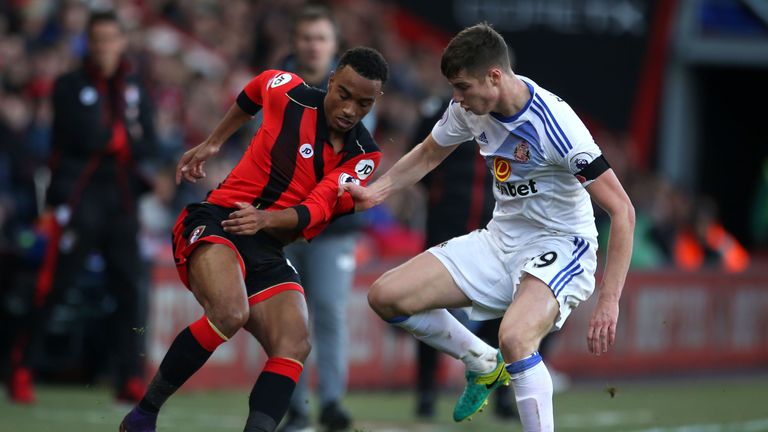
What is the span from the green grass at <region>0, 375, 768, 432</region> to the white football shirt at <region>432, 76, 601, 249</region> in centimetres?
245

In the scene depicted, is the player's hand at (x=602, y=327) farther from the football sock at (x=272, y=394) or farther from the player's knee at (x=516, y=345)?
the football sock at (x=272, y=394)

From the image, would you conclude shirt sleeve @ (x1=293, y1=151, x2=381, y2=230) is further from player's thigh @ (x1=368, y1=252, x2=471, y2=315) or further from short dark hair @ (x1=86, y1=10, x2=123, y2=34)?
short dark hair @ (x1=86, y1=10, x2=123, y2=34)

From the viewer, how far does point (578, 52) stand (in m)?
21.0

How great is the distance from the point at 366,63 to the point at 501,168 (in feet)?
2.97

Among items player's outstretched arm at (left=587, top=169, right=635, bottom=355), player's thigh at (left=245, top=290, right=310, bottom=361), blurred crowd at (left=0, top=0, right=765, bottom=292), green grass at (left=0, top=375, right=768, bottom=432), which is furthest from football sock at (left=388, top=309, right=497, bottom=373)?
blurred crowd at (left=0, top=0, right=765, bottom=292)

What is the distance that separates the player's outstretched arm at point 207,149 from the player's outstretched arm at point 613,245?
195 centimetres

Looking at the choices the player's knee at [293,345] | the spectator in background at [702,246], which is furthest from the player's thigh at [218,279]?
the spectator in background at [702,246]

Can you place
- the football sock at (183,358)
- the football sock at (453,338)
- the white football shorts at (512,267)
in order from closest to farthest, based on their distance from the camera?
the football sock at (183,358) → the white football shorts at (512,267) → the football sock at (453,338)

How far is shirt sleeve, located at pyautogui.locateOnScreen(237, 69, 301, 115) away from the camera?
23.2 feet

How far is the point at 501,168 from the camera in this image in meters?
7.02

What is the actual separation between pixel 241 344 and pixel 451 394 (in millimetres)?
2030

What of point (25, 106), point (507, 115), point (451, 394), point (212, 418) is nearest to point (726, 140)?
point (451, 394)

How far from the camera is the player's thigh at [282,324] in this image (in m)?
6.73

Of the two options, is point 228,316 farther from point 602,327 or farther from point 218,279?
point 602,327
